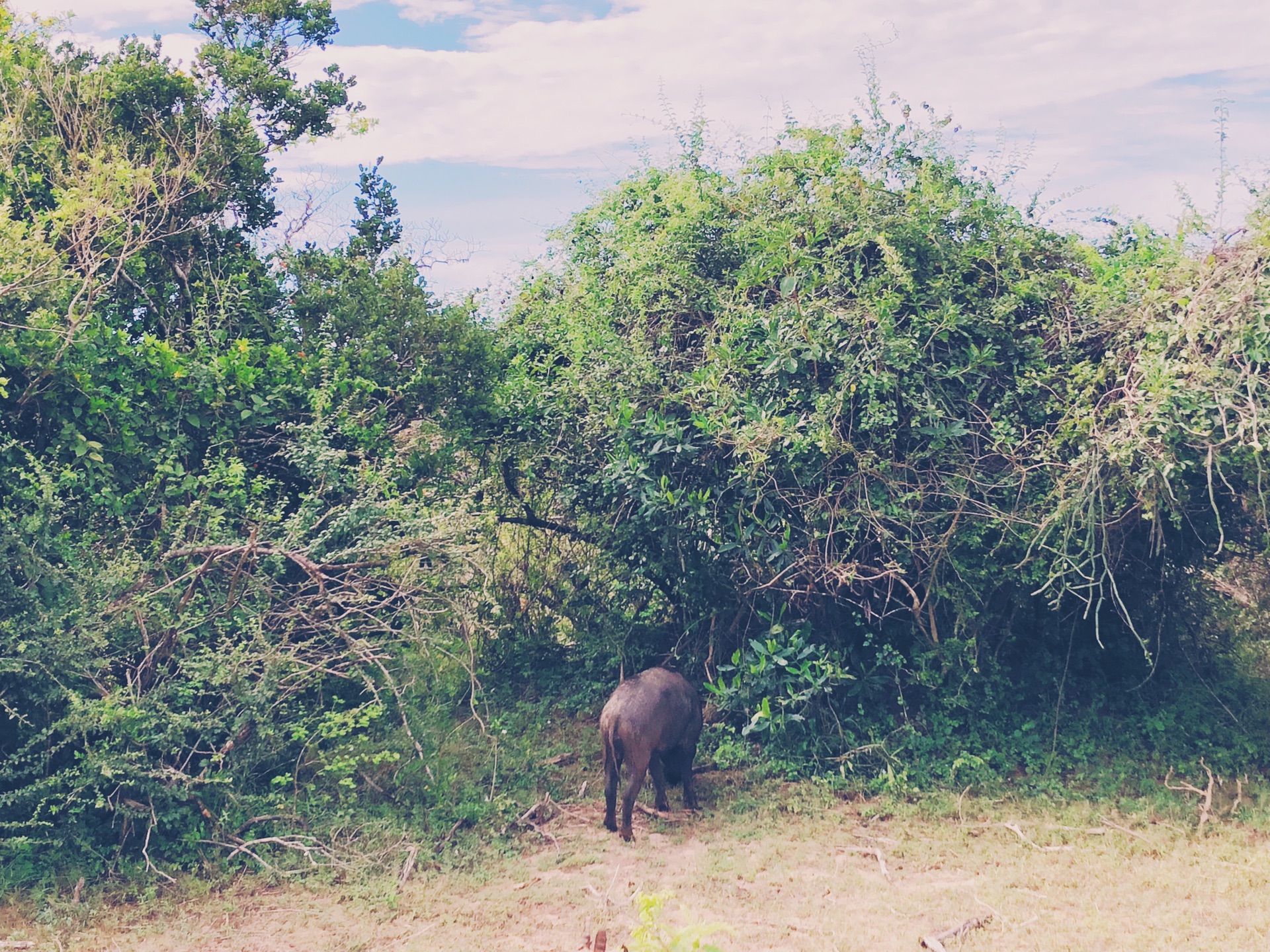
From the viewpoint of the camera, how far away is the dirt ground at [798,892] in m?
5.17

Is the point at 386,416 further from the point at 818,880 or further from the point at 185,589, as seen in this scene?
the point at 818,880

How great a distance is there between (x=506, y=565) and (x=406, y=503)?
78.2 inches

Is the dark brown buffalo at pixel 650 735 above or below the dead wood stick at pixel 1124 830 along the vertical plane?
above

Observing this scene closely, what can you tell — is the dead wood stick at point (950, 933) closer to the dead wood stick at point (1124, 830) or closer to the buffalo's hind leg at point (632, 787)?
Result: the dead wood stick at point (1124, 830)

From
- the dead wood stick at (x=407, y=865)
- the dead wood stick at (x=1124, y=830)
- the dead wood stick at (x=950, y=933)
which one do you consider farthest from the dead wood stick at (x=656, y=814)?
the dead wood stick at (x=1124, y=830)

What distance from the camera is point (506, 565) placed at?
948 centimetres

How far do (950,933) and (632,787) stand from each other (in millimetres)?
2167

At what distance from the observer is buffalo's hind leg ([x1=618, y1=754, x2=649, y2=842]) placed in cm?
645

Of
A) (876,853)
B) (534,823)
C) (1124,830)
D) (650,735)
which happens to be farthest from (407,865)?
(1124,830)

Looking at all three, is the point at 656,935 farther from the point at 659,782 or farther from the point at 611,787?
the point at 659,782

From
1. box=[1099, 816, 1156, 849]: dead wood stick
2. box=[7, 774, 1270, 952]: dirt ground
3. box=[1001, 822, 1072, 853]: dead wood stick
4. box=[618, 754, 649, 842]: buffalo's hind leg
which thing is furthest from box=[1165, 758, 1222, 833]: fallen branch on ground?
box=[618, 754, 649, 842]: buffalo's hind leg

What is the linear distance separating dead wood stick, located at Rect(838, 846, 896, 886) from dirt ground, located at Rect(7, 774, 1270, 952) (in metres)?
0.03

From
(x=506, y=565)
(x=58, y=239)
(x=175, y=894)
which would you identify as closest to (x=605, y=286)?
(x=506, y=565)

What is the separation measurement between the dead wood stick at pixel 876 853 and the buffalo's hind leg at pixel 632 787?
4.35 ft
